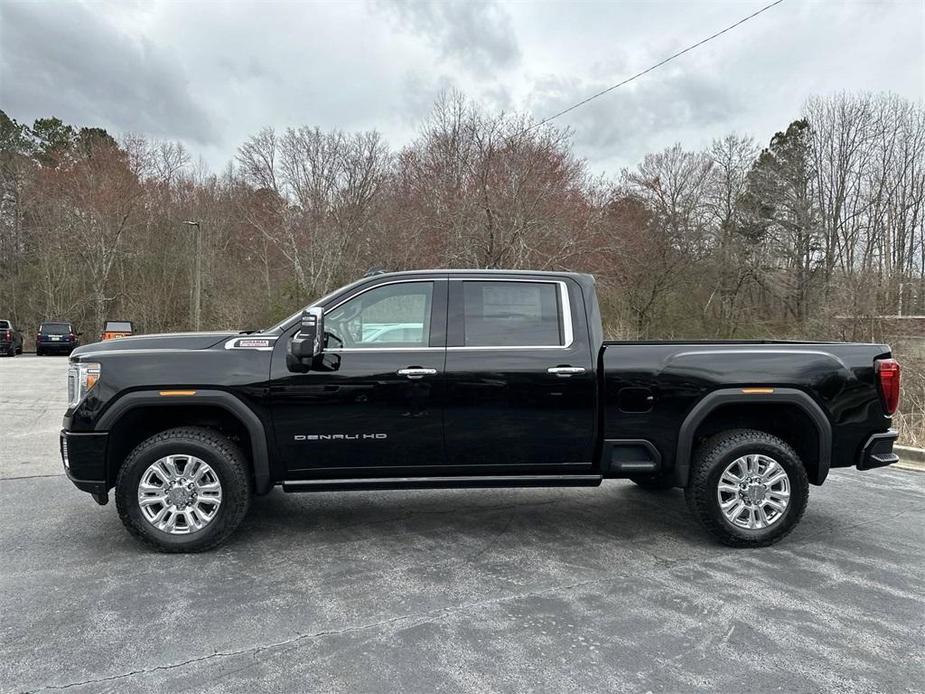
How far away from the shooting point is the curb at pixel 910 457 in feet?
23.8

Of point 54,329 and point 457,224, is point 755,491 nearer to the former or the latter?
point 457,224

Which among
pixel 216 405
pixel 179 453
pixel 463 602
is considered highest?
pixel 216 405

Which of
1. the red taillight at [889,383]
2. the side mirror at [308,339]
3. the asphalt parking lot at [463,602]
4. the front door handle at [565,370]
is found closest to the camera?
the asphalt parking lot at [463,602]

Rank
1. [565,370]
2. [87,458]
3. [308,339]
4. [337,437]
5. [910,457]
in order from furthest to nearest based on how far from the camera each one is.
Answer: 1. [910,457]
2. [565,370]
3. [337,437]
4. [87,458]
5. [308,339]

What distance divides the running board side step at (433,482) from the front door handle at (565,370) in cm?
76

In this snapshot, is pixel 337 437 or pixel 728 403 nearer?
pixel 337 437

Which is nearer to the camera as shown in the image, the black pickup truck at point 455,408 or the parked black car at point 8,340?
the black pickup truck at point 455,408

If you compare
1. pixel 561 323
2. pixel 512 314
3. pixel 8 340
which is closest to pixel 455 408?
pixel 512 314

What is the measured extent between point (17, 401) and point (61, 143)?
39.1m

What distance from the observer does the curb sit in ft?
23.8

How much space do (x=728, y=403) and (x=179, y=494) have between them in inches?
153

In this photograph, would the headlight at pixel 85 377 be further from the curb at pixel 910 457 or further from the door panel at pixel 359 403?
the curb at pixel 910 457

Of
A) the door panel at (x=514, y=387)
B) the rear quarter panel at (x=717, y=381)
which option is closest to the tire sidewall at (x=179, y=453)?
the door panel at (x=514, y=387)

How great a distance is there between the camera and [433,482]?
14.4 ft
